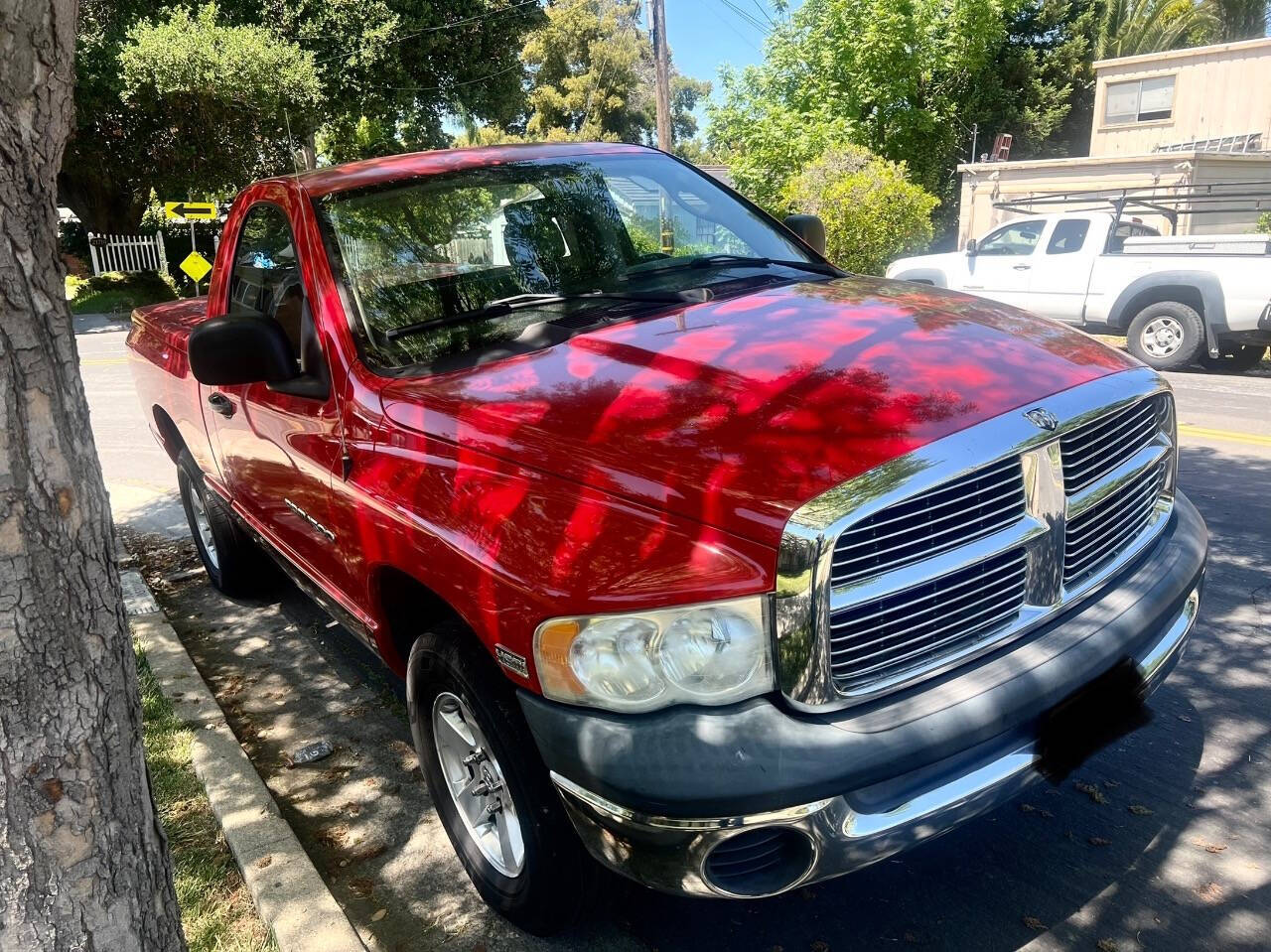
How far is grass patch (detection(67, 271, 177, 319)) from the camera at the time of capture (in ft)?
76.2

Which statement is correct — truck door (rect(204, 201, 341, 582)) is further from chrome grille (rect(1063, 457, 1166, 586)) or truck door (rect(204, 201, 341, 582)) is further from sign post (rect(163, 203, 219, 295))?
sign post (rect(163, 203, 219, 295))

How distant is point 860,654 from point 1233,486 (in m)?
5.02

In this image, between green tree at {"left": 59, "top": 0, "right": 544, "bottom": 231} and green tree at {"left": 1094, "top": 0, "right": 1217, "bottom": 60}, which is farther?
green tree at {"left": 1094, "top": 0, "right": 1217, "bottom": 60}

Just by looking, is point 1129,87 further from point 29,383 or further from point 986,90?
point 29,383

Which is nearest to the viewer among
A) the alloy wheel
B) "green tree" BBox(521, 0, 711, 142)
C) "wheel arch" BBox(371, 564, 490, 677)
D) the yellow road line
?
the alloy wheel

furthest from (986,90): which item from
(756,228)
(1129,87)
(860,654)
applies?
(860,654)

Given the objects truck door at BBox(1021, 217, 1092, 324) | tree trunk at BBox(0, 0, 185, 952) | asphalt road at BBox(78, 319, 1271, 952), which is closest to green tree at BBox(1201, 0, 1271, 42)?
truck door at BBox(1021, 217, 1092, 324)

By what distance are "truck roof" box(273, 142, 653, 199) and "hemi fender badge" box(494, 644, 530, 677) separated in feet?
6.51

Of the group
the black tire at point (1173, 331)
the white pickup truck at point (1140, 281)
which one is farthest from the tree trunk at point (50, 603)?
the black tire at point (1173, 331)

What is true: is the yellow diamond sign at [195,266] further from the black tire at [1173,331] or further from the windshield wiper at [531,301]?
Result: the windshield wiper at [531,301]

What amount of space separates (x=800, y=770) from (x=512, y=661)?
0.69 meters

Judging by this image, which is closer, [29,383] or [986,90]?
[29,383]

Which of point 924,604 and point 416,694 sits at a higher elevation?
point 924,604

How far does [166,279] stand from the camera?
25391mm
